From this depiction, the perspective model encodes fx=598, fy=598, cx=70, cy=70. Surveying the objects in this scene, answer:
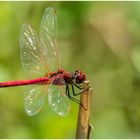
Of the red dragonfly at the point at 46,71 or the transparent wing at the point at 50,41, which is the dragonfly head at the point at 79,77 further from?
the transparent wing at the point at 50,41

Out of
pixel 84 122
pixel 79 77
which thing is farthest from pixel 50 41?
pixel 84 122

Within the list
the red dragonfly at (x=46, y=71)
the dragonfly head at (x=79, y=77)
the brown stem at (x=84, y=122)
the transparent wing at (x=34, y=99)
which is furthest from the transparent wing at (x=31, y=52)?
the brown stem at (x=84, y=122)

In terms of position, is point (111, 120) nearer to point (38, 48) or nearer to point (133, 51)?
point (133, 51)

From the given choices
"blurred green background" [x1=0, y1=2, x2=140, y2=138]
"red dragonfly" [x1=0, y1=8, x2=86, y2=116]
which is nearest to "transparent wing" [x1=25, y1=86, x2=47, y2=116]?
"red dragonfly" [x1=0, y1=8, x2=86, y2=116]

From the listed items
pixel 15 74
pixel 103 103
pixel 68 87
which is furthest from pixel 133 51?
pixel 68 87

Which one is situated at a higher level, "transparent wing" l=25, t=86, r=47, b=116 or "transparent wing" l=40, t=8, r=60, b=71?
"transparent wing" l=40, t=8, r=60, b=71

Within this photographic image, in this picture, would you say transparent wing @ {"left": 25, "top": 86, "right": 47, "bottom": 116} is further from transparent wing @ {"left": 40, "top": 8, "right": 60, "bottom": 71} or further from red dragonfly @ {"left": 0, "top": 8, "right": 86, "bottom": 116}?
transparent wing @ {"left": 40, "top": 8, "right": 60, "bottom": 71}
